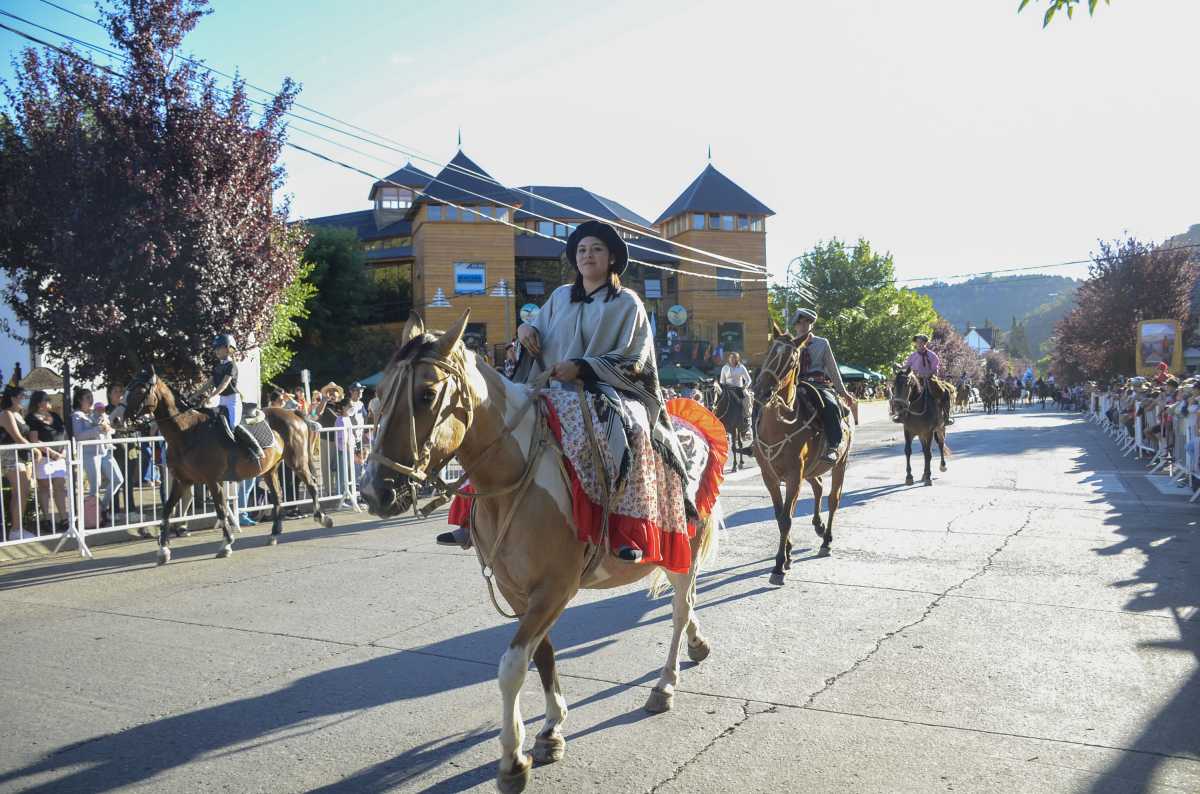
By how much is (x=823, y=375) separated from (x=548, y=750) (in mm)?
6925

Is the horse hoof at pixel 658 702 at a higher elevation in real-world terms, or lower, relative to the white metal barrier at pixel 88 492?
lower

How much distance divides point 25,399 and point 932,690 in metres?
15.7

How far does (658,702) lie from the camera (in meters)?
4.70

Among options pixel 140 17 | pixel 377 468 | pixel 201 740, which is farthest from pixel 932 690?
pixel 140 17

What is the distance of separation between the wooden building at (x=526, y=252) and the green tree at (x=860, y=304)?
10.1m

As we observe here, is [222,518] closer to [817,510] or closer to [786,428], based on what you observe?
[786,428]

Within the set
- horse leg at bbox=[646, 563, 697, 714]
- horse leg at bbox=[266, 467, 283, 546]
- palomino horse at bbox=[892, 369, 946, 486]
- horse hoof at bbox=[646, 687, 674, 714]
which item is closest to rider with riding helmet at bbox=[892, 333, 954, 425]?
palomino horse at bbox=[892, 369, 946, 486]

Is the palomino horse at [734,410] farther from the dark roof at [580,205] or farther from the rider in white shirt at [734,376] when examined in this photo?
the dark roof at [580,205]

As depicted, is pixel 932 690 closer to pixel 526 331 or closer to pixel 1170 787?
pixel 1170 787

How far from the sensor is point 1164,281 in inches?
1612

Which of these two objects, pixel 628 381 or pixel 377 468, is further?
pixel 628 381

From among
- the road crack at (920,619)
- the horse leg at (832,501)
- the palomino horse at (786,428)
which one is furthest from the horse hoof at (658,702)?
the horse leg at (832,501)

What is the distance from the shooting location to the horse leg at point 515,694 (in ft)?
11.9

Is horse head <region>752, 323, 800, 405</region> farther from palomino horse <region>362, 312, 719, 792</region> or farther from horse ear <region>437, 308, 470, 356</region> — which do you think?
horse ear <region>437, 308, 470, 356</region>
